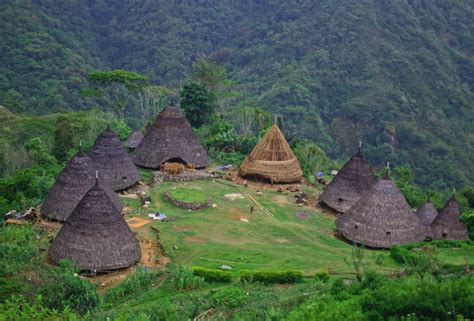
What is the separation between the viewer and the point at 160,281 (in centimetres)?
2170

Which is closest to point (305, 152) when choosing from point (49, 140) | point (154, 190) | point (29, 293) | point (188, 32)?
point (154, 190)

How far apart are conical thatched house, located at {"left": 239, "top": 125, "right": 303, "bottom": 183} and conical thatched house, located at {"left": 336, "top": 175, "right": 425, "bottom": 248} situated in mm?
8868

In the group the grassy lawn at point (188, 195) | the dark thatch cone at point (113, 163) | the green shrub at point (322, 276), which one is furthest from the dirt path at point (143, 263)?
the dark thatch cone at point (113, 163)

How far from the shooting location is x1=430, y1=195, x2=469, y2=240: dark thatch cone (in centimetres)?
2775

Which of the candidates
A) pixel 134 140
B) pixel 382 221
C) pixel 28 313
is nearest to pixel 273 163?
pixel 382 221

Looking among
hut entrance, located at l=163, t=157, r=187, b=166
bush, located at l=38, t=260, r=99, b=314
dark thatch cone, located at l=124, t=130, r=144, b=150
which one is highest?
bush, located at l=38, t=260, r=99, b=314

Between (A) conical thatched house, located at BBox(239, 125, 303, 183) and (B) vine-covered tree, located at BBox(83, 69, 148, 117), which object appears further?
(B) vine-covered tree, located at BBox(83, 69, 148, 117)

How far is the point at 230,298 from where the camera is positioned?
1908 centimetres

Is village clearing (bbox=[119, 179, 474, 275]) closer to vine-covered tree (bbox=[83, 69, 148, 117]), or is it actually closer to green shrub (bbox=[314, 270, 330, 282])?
green shrub (bbox=[314, 270, 330, 282])

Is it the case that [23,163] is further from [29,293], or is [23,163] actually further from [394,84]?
[394,84]

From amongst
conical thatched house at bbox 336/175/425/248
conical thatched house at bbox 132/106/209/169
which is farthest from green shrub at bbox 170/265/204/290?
conical thatched house at bbox 132/106/209/169

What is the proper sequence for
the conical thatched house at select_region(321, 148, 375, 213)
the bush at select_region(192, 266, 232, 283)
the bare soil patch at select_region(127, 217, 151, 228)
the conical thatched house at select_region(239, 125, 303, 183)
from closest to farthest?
the bush at select_region(192, 266, 232, 283), the bare soil patch at select_region(127, 217, 151, 228), the conical thatched house at select_region(321, 148, 375, 213), the conical thatched house at select_region(239, 125, 303, 183)

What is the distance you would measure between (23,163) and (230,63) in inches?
1621

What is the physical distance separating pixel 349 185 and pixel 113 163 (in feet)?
42.7
